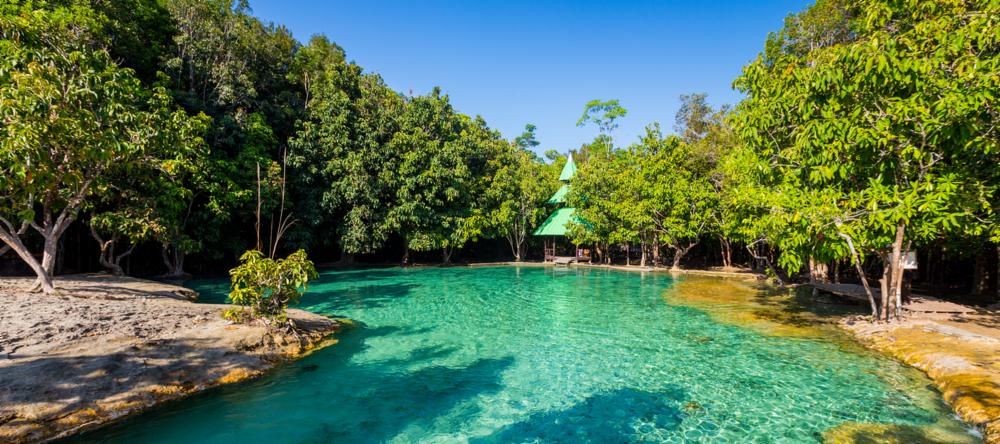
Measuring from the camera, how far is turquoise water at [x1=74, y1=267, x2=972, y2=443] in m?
4.78

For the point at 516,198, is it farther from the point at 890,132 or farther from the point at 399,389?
the point at 399,389

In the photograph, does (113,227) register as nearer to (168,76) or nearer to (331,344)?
(168,76)

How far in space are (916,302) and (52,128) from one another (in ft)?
61.7

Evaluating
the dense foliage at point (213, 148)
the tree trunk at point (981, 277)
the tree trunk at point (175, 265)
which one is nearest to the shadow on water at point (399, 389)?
the dense foliage at point (213, 148)

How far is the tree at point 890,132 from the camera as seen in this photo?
6.02m

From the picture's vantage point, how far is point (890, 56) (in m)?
6.13

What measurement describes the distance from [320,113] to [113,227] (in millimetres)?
11194

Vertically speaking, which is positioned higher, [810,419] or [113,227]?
[113,227]

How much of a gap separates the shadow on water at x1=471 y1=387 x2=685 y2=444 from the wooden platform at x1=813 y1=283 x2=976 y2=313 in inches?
316

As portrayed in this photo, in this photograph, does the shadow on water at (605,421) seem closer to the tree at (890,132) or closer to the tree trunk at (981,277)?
the tree at (890,132)

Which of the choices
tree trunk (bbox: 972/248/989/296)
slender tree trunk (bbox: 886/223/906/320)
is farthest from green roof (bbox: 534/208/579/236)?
slender tree trunk (bbox: 886/223/906/320)

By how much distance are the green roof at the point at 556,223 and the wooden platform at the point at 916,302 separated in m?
14.2

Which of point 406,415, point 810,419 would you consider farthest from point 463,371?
point 810,419

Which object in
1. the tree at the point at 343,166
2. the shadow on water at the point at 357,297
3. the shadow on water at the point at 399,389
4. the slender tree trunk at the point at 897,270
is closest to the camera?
the shadow on water at the point at 399,389
